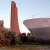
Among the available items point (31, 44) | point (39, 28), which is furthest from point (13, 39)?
point (39, 28)

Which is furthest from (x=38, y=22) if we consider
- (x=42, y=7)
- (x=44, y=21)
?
(x=42, y=7)

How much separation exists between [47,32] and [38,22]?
143mm

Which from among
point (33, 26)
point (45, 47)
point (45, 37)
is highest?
point (33, 26)

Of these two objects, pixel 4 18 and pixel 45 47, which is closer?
pixel 45 47

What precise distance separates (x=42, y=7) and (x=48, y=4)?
0.24ft

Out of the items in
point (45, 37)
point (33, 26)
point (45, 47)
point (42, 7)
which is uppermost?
point (42, 7)

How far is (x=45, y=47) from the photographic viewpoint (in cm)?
154

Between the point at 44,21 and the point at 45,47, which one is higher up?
the point at 44,21

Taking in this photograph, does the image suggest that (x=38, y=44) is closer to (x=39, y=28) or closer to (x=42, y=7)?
(x=39, y=28)

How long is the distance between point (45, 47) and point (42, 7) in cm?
43

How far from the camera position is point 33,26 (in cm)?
160

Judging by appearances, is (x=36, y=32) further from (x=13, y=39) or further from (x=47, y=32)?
(x=13, y=39)

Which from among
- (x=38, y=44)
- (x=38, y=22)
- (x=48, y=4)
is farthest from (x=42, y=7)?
(x=38, y=44)

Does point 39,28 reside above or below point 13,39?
above
